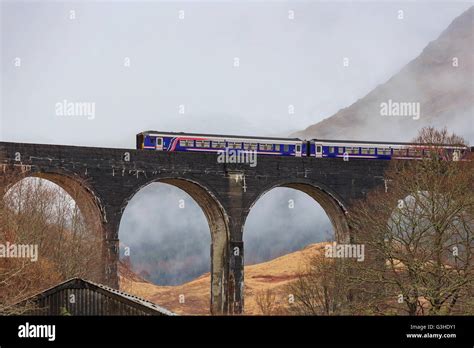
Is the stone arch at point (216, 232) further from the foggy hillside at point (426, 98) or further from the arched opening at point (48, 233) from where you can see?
the foggy hillside at point (426, 98)

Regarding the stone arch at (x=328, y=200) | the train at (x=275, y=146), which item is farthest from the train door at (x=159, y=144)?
the stone arch at (x=328, y=200)

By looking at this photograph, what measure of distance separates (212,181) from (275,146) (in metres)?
5.51

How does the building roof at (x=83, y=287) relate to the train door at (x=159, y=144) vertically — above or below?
below

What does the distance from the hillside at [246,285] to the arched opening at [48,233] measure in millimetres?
33224

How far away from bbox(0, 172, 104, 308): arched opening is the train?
519 cm

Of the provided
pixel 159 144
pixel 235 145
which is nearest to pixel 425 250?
pixel 235 145

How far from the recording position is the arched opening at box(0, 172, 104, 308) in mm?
37000

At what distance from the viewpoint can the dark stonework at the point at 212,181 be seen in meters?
44.1

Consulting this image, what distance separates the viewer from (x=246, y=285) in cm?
8806

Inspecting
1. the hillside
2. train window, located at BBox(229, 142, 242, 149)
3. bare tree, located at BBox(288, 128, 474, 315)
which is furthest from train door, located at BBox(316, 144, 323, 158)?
the hillside

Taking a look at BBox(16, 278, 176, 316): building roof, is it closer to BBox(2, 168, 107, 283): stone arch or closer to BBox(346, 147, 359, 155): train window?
BBox(2, 168, 107, 283): stone arch

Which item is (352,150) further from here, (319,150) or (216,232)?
(216,232)
